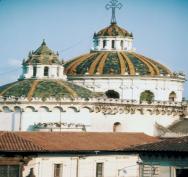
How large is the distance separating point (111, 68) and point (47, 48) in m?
6.56

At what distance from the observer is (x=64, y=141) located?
1799 inches

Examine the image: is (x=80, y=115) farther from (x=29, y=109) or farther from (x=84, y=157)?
(x=84, y=157)

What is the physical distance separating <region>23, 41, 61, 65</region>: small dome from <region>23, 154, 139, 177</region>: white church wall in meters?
22.3

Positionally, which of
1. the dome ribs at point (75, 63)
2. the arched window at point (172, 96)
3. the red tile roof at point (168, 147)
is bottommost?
the red tile roof at point (168, 147)

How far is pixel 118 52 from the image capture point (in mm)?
73375

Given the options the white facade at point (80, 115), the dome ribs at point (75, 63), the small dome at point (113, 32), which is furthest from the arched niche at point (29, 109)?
the small dome at point (113, 32)

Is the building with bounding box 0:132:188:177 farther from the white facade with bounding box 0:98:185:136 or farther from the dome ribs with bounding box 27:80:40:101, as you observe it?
the dome ribs with bounding box 27:80:40:101

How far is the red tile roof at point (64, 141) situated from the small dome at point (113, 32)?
74.8 feet

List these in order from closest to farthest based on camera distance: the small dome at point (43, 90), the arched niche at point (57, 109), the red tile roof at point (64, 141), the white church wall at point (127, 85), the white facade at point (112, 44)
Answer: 1. the red tile roof at point (64, 141)
2. the arched niche at point (57, 109)
3. the small dome at point (43, 90)
4. the white church wall at point (127, 85)
5. the white facade at point (112, 44)

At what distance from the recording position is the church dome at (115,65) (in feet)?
232

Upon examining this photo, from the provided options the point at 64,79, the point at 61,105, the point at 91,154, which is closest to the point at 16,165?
the point at 91,154

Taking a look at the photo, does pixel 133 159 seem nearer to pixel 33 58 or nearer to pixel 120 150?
pixel 120 150

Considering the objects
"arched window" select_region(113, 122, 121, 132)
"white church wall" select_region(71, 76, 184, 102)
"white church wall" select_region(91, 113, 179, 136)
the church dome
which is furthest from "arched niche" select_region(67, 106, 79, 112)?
the church dome

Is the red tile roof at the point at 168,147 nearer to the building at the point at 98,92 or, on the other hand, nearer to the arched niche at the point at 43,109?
the building at the point at 98,92
